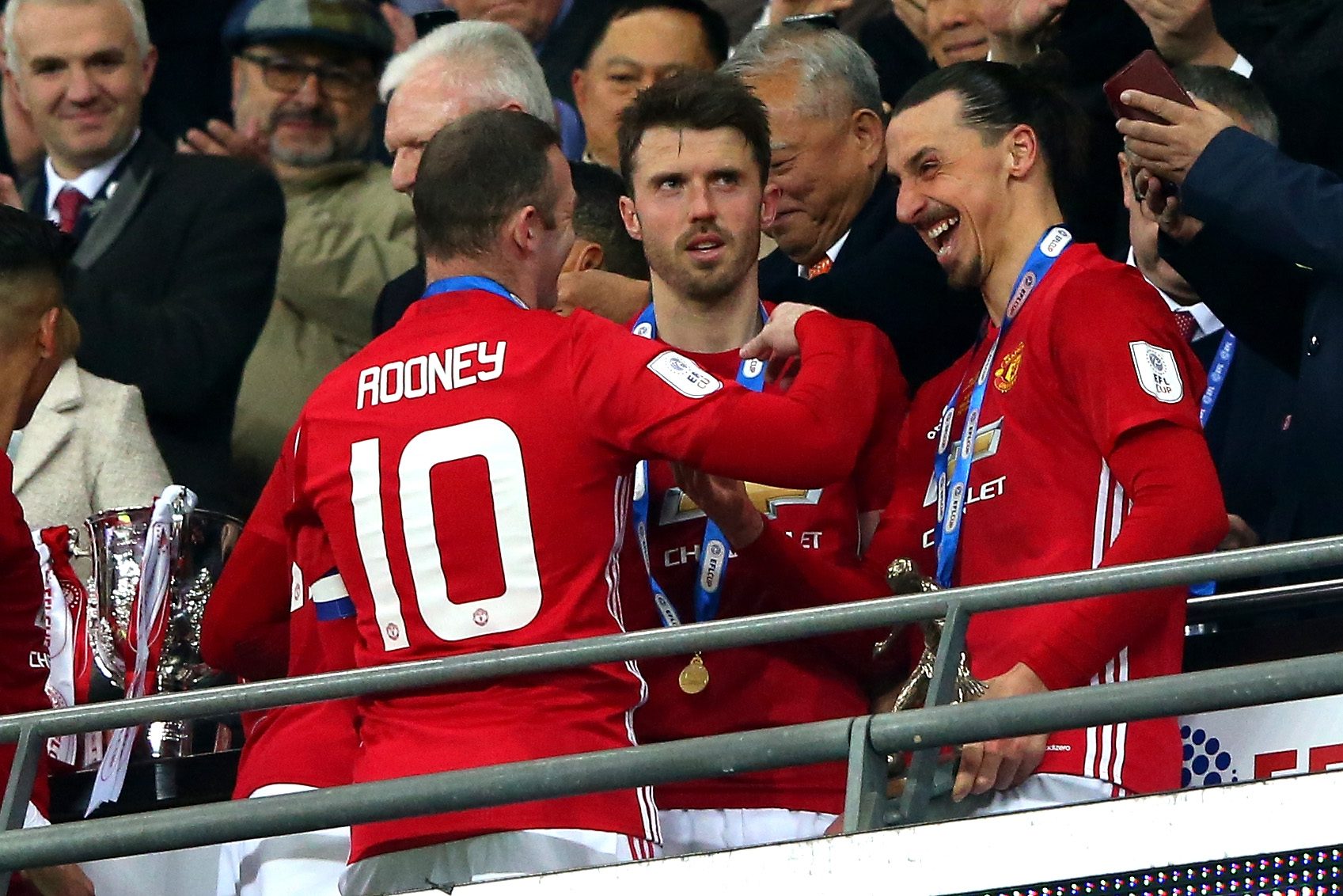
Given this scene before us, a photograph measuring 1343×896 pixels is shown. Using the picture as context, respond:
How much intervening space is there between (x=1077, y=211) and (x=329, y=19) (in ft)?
8.47

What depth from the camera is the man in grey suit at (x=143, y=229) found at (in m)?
6.07

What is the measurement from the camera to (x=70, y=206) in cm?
668

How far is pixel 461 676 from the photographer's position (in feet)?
12.4

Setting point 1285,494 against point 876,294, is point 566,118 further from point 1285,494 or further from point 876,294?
point 1285,494

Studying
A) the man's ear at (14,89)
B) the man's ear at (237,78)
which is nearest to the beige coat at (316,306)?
the man's ear at (237,78)

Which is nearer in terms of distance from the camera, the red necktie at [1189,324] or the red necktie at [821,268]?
the red necktie at [1189,324]

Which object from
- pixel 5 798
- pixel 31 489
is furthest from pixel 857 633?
pixel 31 489

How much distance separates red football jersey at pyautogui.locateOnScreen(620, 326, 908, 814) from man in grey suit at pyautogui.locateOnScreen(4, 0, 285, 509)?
1959 millimetres

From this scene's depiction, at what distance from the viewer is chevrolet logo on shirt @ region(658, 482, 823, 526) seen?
4547 mm

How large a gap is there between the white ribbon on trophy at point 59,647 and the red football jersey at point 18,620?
0.32 m

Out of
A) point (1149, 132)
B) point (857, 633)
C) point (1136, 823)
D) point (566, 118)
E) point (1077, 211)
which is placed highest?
point (566, 118)

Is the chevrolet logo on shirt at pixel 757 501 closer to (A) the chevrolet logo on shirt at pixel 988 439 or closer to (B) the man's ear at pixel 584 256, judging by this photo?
(A) the chevrolet logo on shirt at pixel 988 439

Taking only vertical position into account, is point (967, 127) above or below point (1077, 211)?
below

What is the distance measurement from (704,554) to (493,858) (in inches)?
32.8
